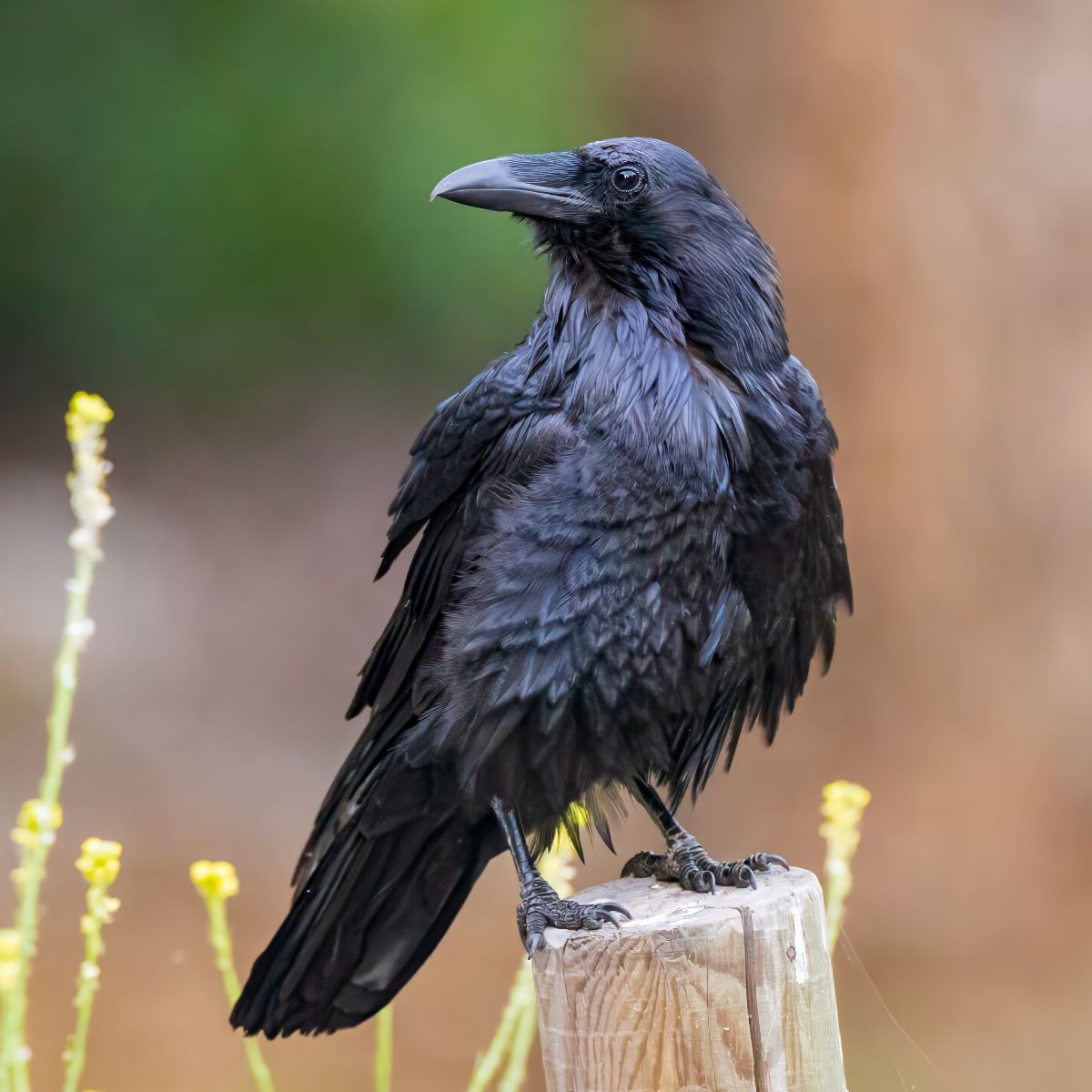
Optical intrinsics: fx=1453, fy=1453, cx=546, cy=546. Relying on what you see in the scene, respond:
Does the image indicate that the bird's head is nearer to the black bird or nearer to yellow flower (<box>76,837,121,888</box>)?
the black bird

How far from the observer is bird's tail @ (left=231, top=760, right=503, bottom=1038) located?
308 centimetres

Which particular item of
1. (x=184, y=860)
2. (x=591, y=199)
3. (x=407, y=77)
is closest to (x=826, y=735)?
(x=184, y=860)

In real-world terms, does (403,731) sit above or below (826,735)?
below

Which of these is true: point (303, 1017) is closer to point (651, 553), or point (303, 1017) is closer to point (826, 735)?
point (651, 553)

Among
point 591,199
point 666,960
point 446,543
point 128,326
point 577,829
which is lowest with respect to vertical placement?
point 666,960

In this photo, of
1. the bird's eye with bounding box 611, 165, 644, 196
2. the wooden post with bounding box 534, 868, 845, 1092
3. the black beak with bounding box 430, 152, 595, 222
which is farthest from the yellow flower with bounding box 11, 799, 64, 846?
the bird's eye with bounding box 611, 165, 644, 196

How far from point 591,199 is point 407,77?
4.54 m

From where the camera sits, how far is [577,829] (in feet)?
10.6

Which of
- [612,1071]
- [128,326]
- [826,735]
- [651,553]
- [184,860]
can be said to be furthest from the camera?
[128,326]

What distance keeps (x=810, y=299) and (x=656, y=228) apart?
474 centimetres

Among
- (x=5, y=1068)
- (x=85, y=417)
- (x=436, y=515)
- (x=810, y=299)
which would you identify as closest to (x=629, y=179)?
(x=436, y=515)

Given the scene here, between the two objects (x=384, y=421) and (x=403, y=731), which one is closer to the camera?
(x=403, y=731)

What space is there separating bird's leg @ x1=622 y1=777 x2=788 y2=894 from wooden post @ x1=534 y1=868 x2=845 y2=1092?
33 cm

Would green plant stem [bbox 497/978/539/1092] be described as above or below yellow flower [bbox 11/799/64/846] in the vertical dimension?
below
